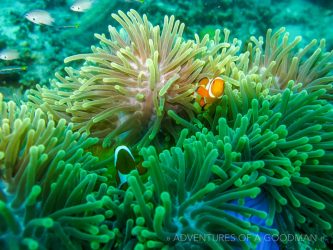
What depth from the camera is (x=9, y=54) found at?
14.0 ft

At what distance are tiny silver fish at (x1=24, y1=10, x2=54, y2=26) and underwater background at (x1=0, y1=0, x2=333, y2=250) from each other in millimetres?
1714

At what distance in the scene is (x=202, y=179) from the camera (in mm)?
1635

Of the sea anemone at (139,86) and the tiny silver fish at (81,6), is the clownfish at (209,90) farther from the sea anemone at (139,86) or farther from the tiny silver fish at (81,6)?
the tiny silver fish at (81,6)

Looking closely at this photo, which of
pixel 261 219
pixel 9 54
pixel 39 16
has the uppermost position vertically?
pixel 39 16

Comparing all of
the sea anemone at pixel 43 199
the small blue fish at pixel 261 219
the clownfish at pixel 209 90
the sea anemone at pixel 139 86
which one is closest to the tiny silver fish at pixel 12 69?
the sea anemone at pixel 139 86

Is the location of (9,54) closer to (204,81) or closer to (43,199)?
(204,81)

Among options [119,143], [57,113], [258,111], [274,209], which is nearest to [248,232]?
[274,209]

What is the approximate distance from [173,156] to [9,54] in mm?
3411

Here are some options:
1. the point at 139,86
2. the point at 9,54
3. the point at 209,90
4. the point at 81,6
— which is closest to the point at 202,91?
the point at 209,90

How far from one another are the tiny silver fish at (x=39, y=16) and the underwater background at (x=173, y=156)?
5.62 feet

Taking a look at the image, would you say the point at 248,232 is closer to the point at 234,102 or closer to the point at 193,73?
the point at 234,102

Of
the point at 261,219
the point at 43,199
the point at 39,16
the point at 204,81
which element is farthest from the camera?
the point at 39,16

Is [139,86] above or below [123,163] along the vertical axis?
above

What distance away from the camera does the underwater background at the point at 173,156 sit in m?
1.52
